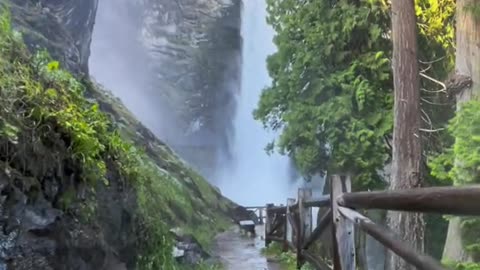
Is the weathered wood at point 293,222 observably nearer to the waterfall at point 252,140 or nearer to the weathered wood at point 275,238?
the weathered wood at point 275,238

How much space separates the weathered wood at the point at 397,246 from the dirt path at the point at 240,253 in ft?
14.4

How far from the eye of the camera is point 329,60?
30.4 feet

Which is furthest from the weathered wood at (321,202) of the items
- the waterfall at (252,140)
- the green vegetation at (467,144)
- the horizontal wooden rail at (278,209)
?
the waterfall at (252,140)

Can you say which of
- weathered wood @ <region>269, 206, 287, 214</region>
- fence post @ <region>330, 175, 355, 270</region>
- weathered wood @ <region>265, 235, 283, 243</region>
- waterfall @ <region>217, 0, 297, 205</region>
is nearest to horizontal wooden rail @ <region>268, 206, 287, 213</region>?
weathered wood @ <region>269, 206, 287, 214</region>

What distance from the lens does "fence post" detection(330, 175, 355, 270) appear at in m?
2.85

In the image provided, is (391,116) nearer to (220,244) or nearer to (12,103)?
(220,244)

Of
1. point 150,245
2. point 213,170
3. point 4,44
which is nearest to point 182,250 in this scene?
point 150,245

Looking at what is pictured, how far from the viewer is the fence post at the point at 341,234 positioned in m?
2.85

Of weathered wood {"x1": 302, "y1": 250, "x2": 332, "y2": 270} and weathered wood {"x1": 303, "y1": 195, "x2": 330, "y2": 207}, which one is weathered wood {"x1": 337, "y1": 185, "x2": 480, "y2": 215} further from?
weathered wood {"x1": 302, "y1": 250, "x2": 332, "y2": 270}

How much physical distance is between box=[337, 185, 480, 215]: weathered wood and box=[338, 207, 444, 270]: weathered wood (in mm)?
112

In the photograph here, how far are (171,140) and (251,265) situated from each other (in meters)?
26.7

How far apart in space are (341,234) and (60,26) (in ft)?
43.7

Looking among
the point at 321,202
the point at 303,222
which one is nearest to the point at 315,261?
the point at 321,202

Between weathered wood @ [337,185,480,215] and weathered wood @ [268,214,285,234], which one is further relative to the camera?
weathered wood @ [268,214,285,234]
